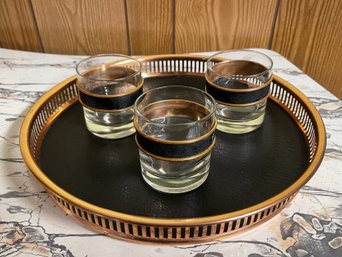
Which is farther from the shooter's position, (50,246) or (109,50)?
(109,50)

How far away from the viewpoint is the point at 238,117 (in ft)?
1.80

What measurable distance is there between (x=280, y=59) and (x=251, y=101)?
353 millimetres

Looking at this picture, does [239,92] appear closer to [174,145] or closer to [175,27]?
[174,145]

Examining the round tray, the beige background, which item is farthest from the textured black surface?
the beige background

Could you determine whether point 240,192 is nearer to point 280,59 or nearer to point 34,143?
point 34,143

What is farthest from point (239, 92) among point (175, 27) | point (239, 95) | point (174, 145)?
point (175, 27)

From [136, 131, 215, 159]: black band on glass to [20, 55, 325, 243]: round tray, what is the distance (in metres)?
0.06

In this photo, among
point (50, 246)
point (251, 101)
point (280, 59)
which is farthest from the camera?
point (280, 59)

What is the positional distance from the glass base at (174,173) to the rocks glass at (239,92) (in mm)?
114

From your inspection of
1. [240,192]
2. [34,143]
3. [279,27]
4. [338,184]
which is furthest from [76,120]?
[279,27]

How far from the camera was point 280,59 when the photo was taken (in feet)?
2.72

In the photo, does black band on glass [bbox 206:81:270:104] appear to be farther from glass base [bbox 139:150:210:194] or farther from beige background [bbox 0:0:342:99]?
beige background [bbox 0:0:342:99]

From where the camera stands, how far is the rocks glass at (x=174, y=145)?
419mm

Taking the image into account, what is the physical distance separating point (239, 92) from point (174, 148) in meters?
0.16
